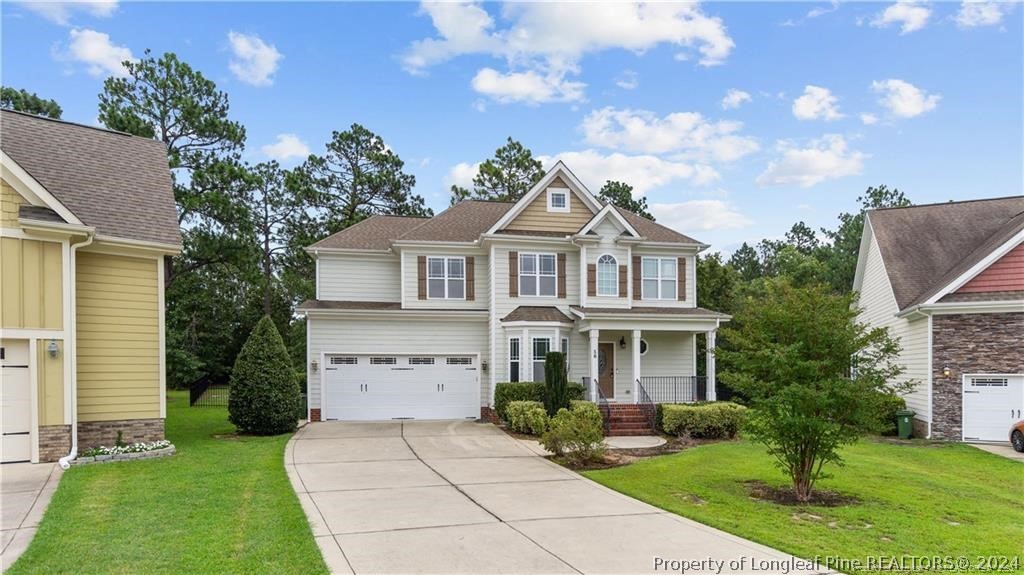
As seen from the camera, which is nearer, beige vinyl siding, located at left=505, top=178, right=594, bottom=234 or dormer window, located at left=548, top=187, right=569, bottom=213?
beige vinyl siding, located at left=505, top=178, right=594, bottom=234

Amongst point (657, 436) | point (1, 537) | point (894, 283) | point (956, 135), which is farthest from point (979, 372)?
point (1, 537)

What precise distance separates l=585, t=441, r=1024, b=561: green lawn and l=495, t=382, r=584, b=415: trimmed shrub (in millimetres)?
4344

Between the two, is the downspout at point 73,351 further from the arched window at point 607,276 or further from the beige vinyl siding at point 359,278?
the arched window at point 607,276

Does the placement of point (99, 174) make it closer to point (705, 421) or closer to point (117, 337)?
point (117, 337)

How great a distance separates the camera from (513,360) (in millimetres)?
18875

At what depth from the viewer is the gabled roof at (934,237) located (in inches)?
747

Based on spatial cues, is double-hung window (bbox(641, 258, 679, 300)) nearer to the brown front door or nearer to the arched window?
the arched window

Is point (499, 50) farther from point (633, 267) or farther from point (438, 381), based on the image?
point (438, 381)

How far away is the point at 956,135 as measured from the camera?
17.7 meters

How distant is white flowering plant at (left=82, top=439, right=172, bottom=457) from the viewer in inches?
456

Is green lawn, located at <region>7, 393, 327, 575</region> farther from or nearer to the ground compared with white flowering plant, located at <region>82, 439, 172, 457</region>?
farther from the ground

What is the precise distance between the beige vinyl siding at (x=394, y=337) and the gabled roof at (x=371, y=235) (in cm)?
285

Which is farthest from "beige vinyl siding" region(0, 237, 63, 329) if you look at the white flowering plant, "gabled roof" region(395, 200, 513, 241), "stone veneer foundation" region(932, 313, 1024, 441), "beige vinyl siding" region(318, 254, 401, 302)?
"stone veneer foundation" region(932, 313, 1024, 441)

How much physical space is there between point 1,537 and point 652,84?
19.1 meters
